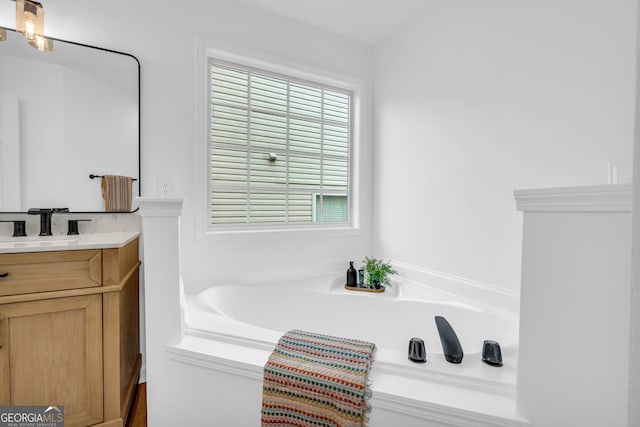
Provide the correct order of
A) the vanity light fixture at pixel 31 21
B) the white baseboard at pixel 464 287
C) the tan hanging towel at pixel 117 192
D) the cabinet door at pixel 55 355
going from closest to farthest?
the cabinet door at pixel 55 355
the vanity light fixture at pixel 31 21
the white baseboard at pixel 464 287
the tan hanging towel at pixel 117 192

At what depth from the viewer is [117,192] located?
5.83 feet

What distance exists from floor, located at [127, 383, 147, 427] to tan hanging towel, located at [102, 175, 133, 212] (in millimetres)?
1074

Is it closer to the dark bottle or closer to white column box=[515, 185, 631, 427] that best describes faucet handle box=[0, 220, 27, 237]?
the dark bottle

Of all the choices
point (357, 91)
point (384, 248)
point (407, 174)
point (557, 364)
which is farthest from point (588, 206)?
point (357, 91)

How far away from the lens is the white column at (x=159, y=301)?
1.30m

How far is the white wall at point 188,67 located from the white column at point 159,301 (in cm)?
66

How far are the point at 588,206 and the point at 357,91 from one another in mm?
2114

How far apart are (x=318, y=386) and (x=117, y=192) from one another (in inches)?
61.8

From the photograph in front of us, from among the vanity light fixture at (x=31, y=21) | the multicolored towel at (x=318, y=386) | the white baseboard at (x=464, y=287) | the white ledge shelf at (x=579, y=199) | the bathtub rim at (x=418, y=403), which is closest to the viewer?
the white ledge shelf at (x=579, y=199)

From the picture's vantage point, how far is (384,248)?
8.20 feet

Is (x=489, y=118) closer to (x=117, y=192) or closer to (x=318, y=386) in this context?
(x=318, y=386)

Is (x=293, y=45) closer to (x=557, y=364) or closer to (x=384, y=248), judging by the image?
(x=384, y=248)

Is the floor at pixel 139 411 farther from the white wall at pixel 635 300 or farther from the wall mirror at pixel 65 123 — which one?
the white wall at pixel 635 300

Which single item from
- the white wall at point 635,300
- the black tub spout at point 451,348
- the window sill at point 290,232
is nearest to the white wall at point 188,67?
the window sill at point 290,232
